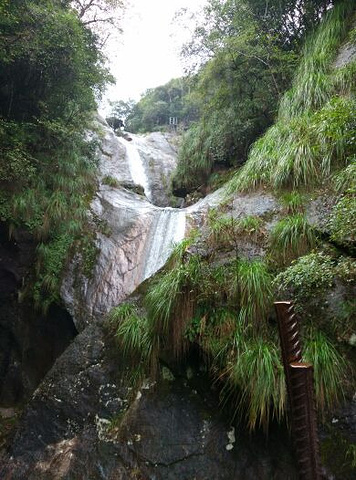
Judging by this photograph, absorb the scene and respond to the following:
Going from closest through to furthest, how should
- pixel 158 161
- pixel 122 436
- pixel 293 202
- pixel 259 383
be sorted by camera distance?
pixel 259 383, pixel 122 436, pixel 293 202, pixel 158 161

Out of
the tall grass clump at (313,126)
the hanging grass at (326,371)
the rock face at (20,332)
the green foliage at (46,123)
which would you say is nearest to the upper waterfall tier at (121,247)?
the green foliage at (46,123)

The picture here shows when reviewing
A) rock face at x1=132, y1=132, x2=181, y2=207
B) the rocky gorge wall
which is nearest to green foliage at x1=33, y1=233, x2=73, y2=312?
the rocky gorge wall

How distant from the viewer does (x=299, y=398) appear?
97 centimetres

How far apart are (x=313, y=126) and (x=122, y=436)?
5087 millimetres

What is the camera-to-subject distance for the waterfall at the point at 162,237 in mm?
8461

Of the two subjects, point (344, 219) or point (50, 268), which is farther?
point (50, 268)

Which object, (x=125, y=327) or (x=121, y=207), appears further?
(x=121, y=207)

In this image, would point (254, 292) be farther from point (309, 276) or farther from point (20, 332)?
point (20, 332)

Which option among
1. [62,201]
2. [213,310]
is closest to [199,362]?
[213,310]

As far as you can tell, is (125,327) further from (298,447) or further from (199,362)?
(298,447)

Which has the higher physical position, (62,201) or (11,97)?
(11,97)

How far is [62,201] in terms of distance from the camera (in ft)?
28.6

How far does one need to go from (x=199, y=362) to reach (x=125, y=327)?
102cm

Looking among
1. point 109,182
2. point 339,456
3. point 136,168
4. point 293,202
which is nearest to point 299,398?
point 339,456
